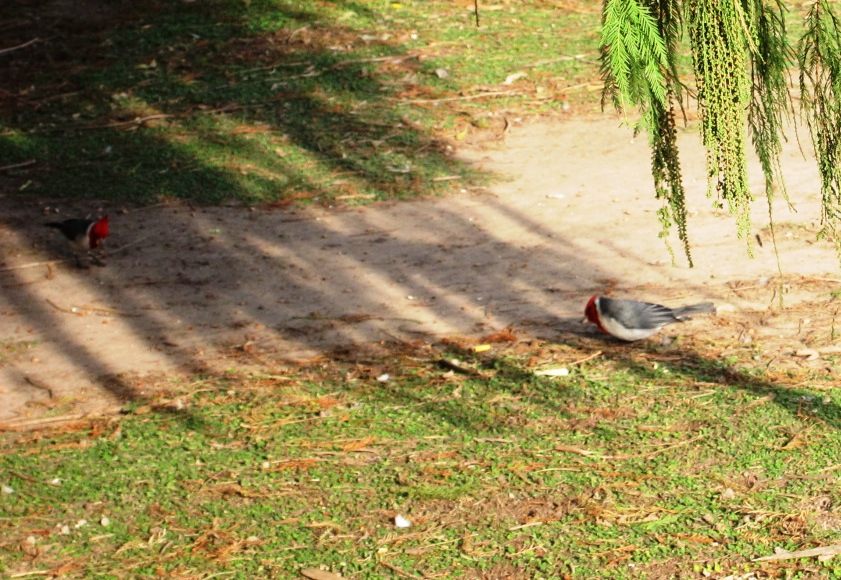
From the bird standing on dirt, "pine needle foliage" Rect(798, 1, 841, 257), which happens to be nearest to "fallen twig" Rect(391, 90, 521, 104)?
the bird standing on dirt

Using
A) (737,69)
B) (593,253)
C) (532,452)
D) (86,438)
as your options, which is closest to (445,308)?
(593,253)

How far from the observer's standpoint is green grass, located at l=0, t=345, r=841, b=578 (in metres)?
4.52

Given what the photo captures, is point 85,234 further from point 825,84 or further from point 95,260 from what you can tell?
point 825,84

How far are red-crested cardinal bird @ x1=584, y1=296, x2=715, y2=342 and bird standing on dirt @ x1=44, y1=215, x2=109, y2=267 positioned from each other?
3.70m

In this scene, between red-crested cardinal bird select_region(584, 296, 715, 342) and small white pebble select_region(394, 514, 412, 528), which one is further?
red-crested cardinal bird select_region(584, 296, 715, 342)

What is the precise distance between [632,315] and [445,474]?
1603mm

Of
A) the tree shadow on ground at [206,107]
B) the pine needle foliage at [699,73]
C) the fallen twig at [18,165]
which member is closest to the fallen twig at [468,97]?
the tree shadow on ground at [206,107]

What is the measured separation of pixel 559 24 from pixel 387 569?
943 cm

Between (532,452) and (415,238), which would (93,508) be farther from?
(415,238)

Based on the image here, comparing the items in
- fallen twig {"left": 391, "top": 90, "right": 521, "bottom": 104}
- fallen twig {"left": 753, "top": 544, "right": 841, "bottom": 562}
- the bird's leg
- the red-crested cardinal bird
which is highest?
fallen twig {"left": 391, "top": 90, "right": 521, "bottom": 104}

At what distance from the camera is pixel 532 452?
17.4 ft

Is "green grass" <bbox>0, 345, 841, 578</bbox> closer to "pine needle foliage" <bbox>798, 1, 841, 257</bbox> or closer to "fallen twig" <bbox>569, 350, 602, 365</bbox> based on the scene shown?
"fallen twig" <bbox>569, 350, 602, 365</bbox>

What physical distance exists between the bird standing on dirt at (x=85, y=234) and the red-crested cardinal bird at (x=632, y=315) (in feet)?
12.1

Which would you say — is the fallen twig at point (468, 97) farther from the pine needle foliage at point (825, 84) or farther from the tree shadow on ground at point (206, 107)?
the pine needle foliage at point (825, 84)
